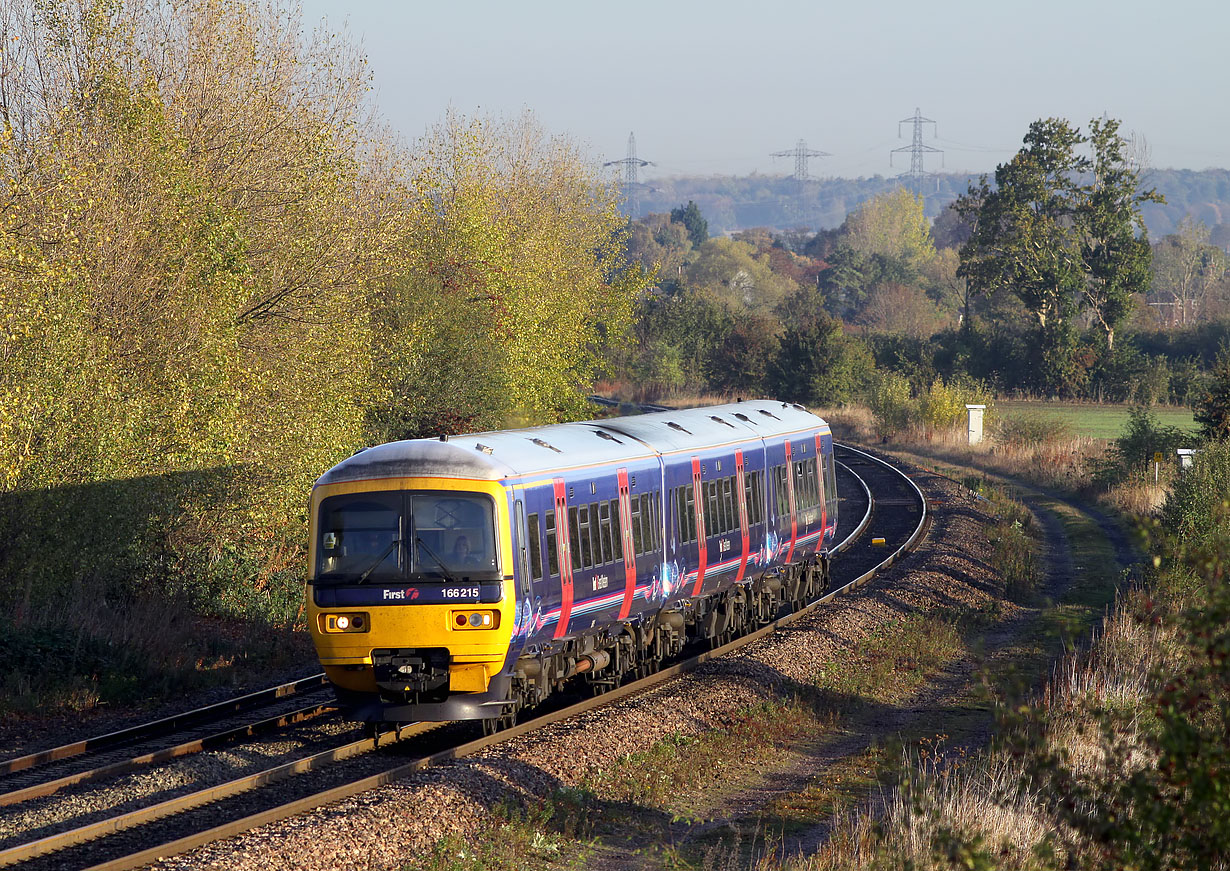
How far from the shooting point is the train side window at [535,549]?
14664 mm

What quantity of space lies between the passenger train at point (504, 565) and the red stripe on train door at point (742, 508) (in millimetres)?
1266

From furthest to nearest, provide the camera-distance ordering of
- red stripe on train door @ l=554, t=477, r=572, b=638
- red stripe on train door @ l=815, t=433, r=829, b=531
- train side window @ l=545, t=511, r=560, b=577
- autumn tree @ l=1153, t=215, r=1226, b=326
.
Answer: autumn tree @ l=1153, t=215, r=1226, b=326, red stripe on train door @ l=815, t=433, r=829, b=531, red stripe on train door @ l=554, t=477, r=572, b=638, train side window @ l=545, t=511, r=560, b=577

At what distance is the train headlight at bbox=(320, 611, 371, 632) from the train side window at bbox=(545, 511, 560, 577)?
220 centimetres

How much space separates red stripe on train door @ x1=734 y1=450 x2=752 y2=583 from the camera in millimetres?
→ 21406

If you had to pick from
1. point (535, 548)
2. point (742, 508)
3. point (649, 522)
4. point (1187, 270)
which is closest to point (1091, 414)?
point (742, 508)

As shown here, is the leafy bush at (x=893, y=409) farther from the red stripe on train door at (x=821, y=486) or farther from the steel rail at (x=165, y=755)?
the steel rail at (x=165, y=755)

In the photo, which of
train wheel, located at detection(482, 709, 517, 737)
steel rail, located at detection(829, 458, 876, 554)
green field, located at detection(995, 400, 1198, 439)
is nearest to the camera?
train wheel, located at detection(482, 709, 517, 737)

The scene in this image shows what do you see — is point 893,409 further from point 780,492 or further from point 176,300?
point 176,300

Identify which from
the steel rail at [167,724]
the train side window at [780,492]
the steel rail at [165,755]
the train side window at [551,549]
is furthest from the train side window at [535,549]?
the train side window at [780,492]

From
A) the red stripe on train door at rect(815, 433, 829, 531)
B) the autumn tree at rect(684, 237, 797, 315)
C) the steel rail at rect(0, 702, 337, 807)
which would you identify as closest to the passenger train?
the steel rail at rect(0, 702, 337, 807)

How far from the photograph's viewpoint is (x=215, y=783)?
42.4ft

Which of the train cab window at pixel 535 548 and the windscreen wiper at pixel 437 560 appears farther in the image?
the train cab window at pixel 535 548

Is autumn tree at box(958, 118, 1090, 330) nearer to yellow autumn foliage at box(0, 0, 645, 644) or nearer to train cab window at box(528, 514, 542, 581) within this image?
yellow autumn foliage at box(0, 0, 645, 644)

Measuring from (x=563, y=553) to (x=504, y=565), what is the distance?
64.7 inches
